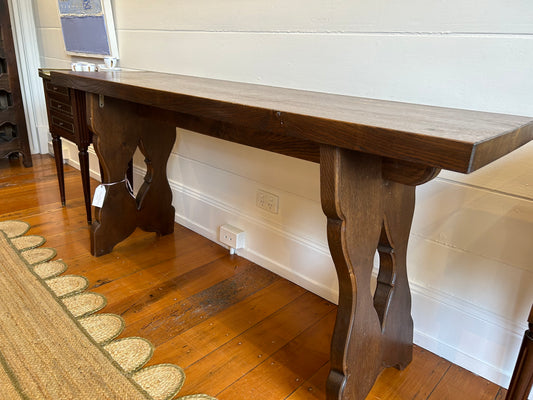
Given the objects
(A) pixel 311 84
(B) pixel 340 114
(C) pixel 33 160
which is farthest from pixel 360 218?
(C) pixel 33 160

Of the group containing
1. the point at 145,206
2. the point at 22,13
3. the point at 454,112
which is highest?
the point at 22,13

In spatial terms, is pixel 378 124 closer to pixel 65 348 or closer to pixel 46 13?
pixel 65 348

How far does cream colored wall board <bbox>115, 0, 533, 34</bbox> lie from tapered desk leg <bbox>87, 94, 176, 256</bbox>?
523mm

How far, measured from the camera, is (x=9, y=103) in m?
3.12

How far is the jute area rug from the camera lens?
3.70ft

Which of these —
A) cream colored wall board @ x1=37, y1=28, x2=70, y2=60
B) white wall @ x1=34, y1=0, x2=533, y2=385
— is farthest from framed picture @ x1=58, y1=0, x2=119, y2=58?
white wall @ x1=34, y1=0, x2=533, y2=385

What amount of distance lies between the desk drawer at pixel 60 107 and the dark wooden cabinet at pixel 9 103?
1.07 metres

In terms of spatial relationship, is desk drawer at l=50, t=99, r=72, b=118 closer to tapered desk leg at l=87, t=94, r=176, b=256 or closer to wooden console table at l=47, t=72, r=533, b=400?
tapered desk leg at l=87, t=94, r=176, b=256

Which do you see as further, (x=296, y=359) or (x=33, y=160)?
(x=33, y=160)

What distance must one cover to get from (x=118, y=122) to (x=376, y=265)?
4.00 feet

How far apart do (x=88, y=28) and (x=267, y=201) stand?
167 cm

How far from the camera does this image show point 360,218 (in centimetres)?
94

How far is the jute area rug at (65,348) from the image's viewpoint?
1129 millimetres

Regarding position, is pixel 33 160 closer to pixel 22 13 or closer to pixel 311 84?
pixel 22 13
